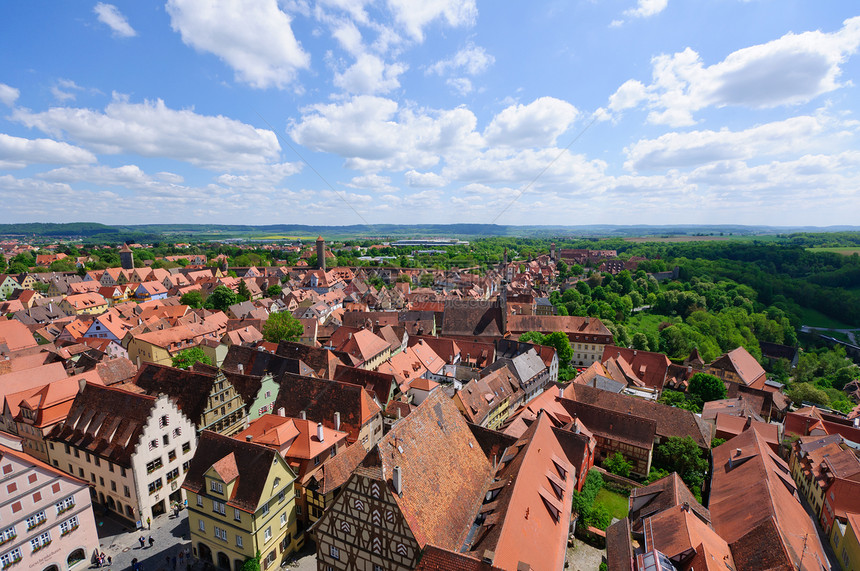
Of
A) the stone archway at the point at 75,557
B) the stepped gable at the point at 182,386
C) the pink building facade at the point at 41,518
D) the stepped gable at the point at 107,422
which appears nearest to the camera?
the pink building facade at the point at 41,518

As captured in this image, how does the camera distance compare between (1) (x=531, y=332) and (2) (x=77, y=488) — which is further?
(1) (x=531, y=332)

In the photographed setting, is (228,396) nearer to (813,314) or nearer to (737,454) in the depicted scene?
(737,454)

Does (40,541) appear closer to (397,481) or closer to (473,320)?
(397,481)

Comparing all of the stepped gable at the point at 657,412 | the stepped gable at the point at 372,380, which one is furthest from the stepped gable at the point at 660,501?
the stepped gable at the point at 372,380

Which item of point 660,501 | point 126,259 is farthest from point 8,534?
point 126,259

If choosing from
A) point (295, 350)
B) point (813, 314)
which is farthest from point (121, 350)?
point (813, 314)

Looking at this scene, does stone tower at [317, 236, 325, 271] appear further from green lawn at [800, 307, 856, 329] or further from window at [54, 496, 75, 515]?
green lawn at [800, 307, 856, 329]

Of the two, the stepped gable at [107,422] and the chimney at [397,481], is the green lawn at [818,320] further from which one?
the stepped gable at [107,422]
